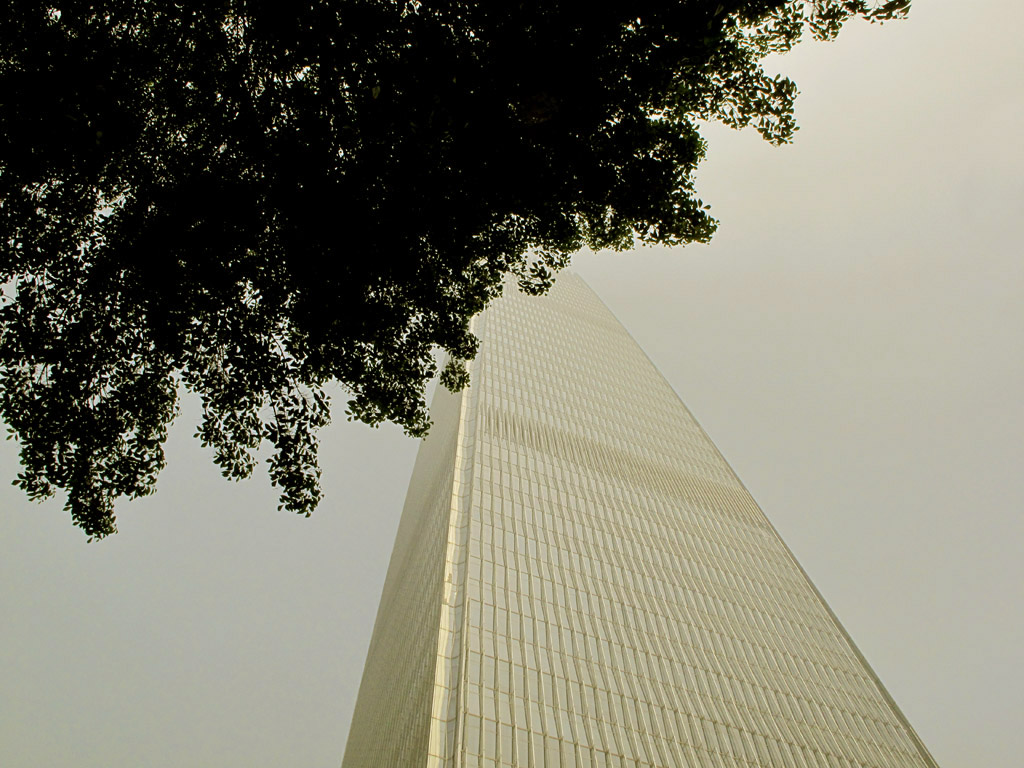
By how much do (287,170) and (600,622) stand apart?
19.3m

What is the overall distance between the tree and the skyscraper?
1121 cm

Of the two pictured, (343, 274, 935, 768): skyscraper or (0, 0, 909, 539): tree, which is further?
(343, 274, 935, 768): skyscraper

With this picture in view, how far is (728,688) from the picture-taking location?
833 inches

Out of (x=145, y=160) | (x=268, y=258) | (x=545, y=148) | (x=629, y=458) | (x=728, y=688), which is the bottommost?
(x=728, y=688)

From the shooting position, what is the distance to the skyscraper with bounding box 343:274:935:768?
16.3m

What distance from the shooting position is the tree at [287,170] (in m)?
6.12

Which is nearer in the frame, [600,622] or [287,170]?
[287,170]

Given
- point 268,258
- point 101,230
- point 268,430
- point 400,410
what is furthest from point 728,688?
point 101,230

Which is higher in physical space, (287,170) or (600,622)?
(287,170)

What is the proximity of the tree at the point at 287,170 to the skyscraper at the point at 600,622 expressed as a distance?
1121cm

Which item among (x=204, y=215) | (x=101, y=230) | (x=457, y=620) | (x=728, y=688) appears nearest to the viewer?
(x=204, y=215)

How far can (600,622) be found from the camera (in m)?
21.0

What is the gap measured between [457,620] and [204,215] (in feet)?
50.0

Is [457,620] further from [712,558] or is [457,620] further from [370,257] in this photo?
[712,558]
